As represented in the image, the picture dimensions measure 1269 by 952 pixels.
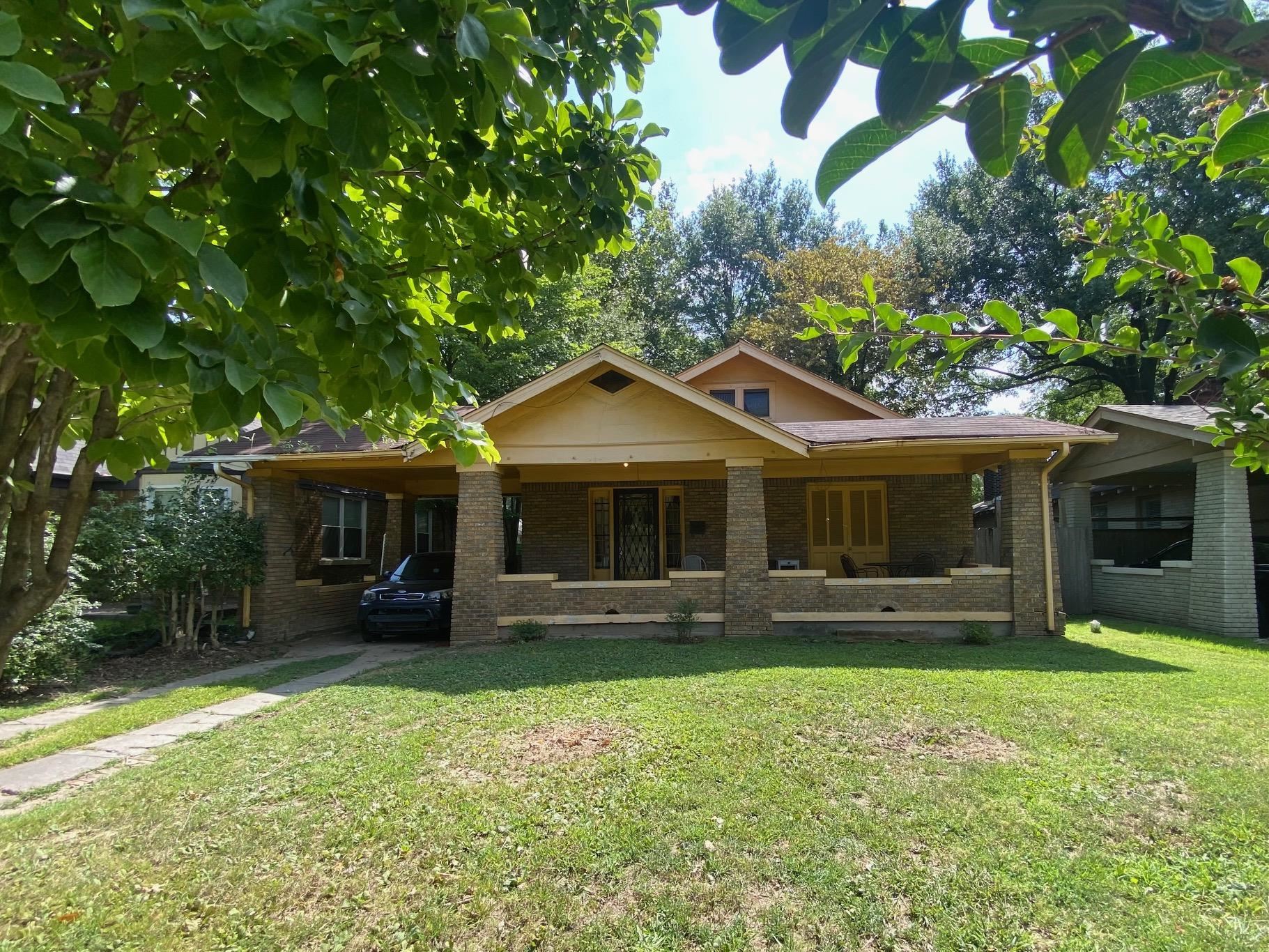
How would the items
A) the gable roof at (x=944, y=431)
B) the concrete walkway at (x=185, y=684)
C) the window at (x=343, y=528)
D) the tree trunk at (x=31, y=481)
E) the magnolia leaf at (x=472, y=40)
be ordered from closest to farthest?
1. the magnolia leaf at (x=472, y=40)
2. the tree trunk at (x=31, y=481)
3. the concrete walkway at (x=185, y=684)
4. the gable roof at (x=944, y=431)
5. the window at (x=343, y=528)

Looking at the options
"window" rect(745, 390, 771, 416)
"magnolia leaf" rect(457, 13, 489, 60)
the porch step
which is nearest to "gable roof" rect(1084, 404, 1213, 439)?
the porch step

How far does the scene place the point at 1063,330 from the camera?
1628 mm

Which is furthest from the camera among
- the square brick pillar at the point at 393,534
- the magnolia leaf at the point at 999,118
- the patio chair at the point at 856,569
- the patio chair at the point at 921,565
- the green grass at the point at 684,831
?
the square brick pillar at the point at 393,534

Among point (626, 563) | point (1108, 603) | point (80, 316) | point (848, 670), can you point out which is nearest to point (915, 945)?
point (80, 316)

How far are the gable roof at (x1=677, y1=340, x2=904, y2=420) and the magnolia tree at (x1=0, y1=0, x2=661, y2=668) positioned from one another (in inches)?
550

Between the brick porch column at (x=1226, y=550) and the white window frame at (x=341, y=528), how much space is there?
16676mm

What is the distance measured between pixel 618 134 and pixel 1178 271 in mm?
2521

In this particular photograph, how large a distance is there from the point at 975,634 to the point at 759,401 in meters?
8.01

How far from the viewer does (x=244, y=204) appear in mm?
1827

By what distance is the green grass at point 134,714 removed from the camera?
641 centimetres

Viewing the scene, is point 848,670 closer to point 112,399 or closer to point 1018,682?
point 1018,682

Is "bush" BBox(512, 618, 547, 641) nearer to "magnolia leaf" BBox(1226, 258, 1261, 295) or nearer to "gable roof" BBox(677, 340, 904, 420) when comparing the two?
"gable roof" BBox(677, 340, 904, 420)

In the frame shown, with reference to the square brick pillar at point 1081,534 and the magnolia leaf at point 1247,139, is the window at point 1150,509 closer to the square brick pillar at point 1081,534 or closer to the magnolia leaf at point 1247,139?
the square brick pillar at point 1081,534

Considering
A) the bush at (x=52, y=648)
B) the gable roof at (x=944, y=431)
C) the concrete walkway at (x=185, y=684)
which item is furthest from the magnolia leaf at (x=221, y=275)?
the gable roof at (x=944, y=431)
